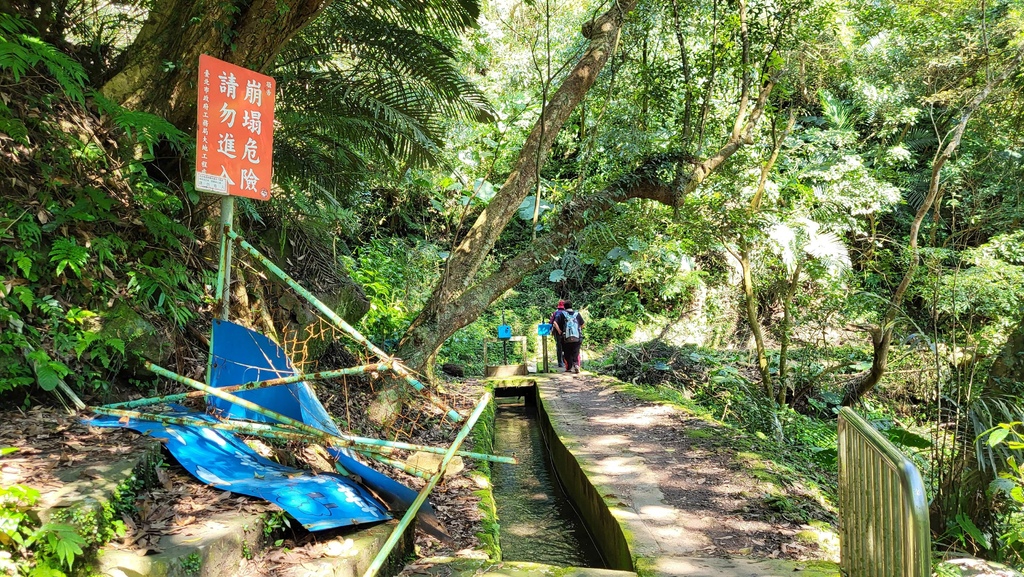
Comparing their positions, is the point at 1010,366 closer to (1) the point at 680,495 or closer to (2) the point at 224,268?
(1) the point at 680,495

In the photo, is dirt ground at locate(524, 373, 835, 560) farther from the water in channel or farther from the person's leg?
the person's leg

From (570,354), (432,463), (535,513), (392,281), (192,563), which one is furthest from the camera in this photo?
(570,354)

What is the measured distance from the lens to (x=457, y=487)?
5711mm

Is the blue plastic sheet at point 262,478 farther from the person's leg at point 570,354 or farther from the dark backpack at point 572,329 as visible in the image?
the person's leg at point 570,354

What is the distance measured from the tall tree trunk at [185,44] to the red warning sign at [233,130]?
2.71 ft

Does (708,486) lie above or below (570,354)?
below

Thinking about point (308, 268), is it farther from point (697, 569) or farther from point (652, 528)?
point (697, 569)

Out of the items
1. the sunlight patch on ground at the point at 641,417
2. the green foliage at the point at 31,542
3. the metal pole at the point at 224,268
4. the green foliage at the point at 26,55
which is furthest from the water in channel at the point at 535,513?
the green foliage at the point at 26,55

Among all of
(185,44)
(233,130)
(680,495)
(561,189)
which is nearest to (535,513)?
(680,495)

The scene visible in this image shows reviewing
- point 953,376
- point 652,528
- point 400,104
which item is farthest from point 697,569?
point 400,104

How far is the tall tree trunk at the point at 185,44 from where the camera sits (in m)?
5.02

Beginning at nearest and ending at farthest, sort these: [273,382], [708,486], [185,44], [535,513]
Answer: [273,382] → [185,44] → [708,486] → [535,513]

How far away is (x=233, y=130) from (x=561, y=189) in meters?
6.79

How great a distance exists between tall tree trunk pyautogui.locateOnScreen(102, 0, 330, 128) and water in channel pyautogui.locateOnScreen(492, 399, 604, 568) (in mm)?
4718
